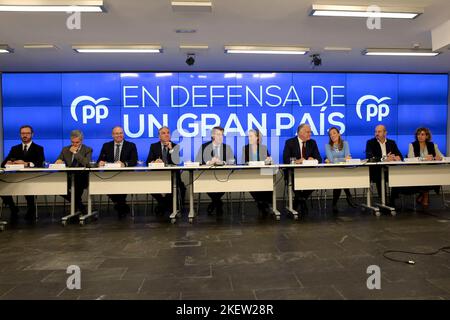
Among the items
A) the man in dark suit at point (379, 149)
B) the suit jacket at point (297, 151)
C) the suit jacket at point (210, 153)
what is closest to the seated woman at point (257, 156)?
the suit jacket at point (210, 153)

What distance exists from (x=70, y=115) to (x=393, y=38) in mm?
5756

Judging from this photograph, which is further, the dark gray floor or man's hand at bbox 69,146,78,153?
man's hand at bbox 69,146,78,153

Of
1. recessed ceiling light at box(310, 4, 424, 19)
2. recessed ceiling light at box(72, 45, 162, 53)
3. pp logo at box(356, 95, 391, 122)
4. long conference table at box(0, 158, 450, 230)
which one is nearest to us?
recessed ceiling light at box(310, 4, 424, 19)

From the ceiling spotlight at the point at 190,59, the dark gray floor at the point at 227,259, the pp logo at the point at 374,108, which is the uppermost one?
the ceiling spotlight at the point at 190,59

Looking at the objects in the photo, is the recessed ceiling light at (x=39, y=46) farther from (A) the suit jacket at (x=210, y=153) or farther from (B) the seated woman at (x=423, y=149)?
(B) the seated woman at (x=423, y=149)

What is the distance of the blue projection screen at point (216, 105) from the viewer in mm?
6703

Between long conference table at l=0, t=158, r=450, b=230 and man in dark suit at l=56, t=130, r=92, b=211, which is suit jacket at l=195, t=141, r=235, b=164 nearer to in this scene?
long conference table at l=0, t=158, r=450, b=230

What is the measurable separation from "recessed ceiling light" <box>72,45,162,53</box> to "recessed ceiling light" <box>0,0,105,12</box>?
4.46ft

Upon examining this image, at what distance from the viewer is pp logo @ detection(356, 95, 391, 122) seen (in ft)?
23.3

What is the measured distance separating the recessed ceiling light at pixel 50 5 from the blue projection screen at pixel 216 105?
9.82 ft

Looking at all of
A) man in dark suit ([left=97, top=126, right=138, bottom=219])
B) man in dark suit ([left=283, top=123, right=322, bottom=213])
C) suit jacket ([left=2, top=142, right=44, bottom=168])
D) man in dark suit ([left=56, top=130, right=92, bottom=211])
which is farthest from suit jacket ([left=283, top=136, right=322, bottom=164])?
suit jacket ([left=2, top=142, right=44, bottom=168])

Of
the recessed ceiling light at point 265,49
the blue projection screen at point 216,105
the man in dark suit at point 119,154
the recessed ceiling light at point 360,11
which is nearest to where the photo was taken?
the recessed ceiling light at point 360,11

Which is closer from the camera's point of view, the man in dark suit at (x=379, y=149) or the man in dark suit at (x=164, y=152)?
the man in dark suit at (x=164, y=152)

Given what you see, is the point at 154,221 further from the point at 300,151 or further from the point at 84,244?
the point at 300,151
